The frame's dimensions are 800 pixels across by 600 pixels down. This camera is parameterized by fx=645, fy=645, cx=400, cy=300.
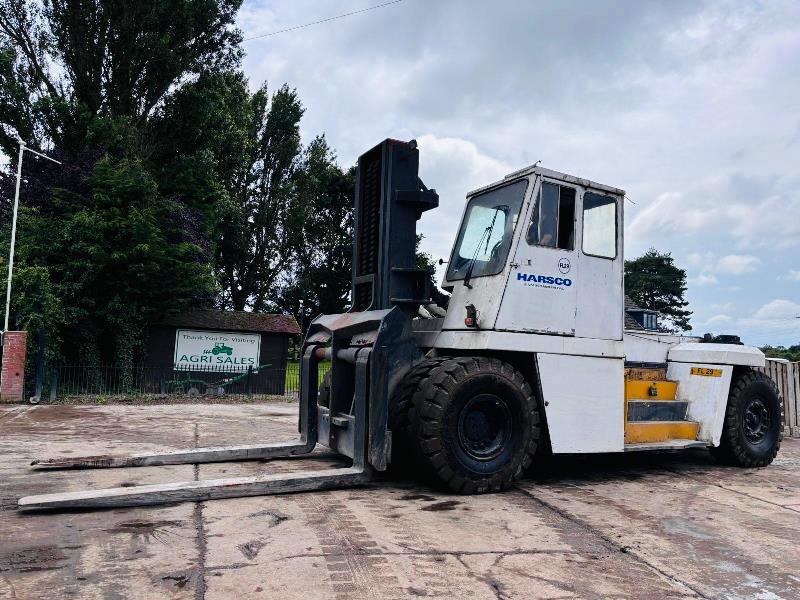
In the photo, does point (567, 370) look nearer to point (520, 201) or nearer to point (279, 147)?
point (520, 201)

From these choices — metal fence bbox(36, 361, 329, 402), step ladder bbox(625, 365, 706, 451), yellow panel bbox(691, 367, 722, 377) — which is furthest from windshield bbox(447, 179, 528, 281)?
metal fence bbox(36, 361, 329, 402)

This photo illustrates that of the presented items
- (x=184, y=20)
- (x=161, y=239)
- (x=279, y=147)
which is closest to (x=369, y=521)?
(x=161, y=239)

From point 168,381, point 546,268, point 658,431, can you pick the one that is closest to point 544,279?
point 546,268

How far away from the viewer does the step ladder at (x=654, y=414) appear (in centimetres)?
707

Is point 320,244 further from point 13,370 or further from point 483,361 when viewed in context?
point 483,361

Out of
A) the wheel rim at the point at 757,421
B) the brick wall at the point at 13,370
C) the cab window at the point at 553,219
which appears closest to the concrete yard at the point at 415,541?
the wheel rim at the point at 757,421

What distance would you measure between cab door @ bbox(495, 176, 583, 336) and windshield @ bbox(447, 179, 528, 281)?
0.18 metres

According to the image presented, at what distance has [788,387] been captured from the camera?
1204 centimetres

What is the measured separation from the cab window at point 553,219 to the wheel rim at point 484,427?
163cm

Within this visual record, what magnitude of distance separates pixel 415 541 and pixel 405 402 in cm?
171

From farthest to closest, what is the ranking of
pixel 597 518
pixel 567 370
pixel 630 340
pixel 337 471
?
pixel 630 340
pixel 567 370
pixel 337 471
pixel 597 518

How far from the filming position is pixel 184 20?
23.9 metres

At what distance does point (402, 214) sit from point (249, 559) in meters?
3.72

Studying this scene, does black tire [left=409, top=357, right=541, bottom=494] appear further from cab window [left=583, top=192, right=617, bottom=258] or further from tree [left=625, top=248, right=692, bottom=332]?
tree [left=625, top=248, right=692, bottom=332]
